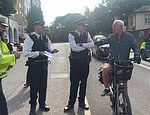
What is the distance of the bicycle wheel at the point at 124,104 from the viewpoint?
7396mm

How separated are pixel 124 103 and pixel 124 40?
4.33 feet

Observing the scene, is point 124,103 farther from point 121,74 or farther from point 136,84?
point 136,84

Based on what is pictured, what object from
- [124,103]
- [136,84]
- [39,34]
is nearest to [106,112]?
[124,103]

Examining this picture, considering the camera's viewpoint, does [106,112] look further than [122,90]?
Yes

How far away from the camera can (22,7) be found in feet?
291

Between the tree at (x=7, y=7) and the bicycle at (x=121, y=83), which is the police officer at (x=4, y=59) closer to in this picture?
the bicycle at (x=121, y=83)

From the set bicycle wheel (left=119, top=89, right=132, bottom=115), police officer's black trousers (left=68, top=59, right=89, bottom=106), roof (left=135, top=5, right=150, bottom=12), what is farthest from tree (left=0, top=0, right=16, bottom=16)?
bicycle wheel (left=119, top=89, right=132, bottom=115)

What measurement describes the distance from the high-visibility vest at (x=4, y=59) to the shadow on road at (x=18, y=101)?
3290mm

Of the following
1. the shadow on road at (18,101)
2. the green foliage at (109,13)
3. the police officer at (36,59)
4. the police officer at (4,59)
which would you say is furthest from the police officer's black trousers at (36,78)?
the green foliage at (109,13)

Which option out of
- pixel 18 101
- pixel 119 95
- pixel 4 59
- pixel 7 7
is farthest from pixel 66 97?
pixel 7 7

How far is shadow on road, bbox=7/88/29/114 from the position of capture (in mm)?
9775

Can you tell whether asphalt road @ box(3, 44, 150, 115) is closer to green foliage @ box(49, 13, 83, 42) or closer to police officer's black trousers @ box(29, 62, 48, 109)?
police officer's black trousers @ box(29, 62, 48, 109)

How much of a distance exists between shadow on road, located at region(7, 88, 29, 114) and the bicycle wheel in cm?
282

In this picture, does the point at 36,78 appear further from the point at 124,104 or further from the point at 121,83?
the point at 124,104
